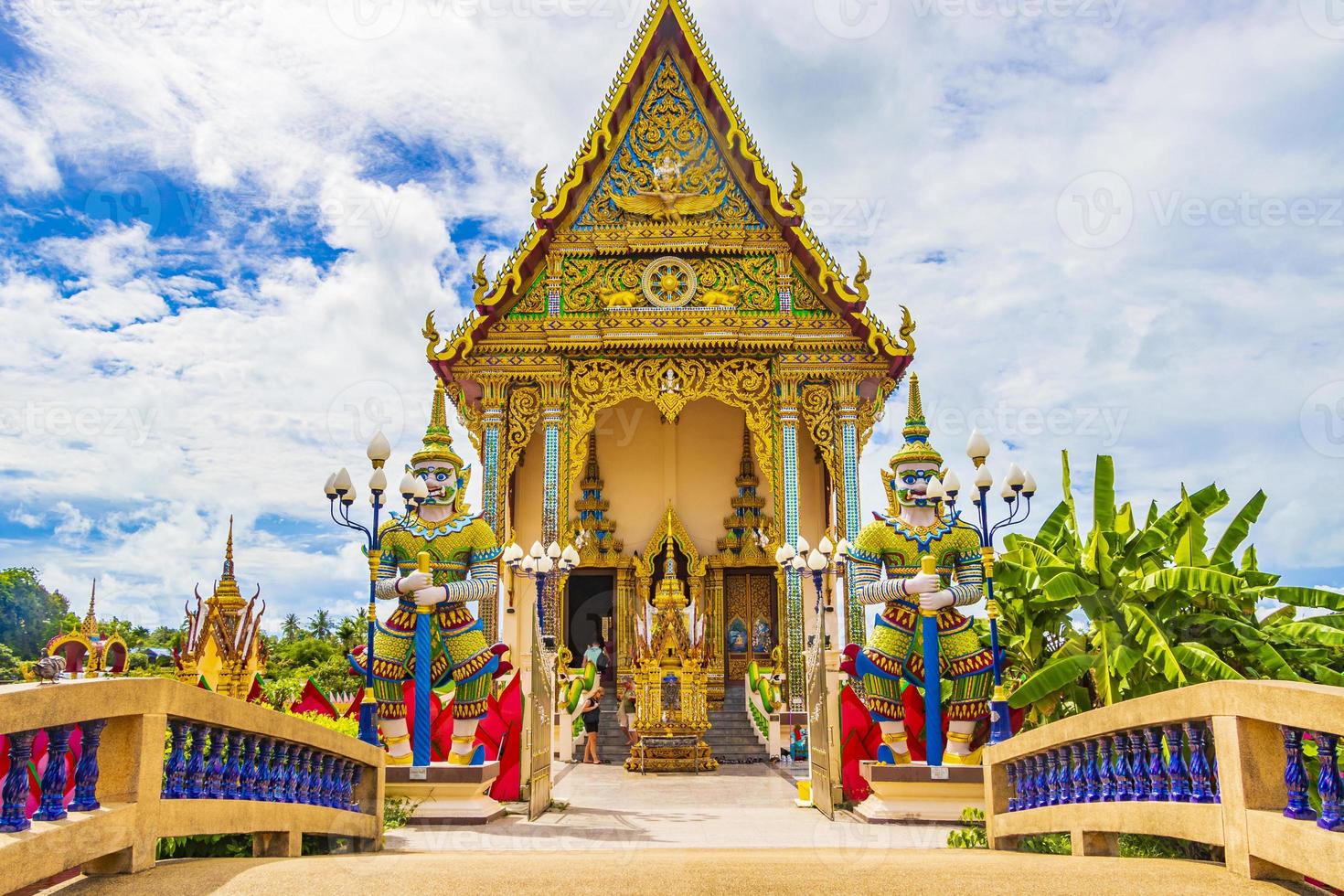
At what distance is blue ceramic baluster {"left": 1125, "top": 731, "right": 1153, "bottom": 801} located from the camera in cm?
434

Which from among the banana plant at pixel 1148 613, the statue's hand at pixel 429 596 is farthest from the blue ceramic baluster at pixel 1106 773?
the statue's hand at pixel 429 596

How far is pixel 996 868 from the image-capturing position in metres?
3.88

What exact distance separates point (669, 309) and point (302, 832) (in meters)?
10.6

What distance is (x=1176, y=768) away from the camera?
4070 millimetres

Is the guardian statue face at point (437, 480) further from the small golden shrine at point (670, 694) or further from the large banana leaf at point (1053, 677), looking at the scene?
the large banana leaf at point (1053, 677)

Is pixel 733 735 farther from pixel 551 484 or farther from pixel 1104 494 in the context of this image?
pixel 1104 494

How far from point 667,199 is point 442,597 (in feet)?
27.3

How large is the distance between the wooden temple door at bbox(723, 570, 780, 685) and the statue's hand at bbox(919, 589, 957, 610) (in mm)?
8518

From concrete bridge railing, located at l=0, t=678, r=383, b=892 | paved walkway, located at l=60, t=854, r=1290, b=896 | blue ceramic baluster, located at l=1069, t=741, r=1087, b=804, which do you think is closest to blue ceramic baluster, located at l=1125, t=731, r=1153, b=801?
paved walkway, located at l=60, t=854, r=1290, b=896

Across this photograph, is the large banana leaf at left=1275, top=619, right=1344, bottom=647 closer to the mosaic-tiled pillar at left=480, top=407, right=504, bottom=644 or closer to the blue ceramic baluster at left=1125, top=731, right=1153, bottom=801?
the blue ceramic baluster at left=1125, top=731, right=1153, bottom=801

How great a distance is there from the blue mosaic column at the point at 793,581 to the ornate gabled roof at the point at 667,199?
1.57 m

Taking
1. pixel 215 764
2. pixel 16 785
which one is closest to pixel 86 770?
pixel 16 785

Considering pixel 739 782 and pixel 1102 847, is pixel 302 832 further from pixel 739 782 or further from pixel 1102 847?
pixel 739 782

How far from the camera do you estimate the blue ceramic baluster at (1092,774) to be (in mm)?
4781
